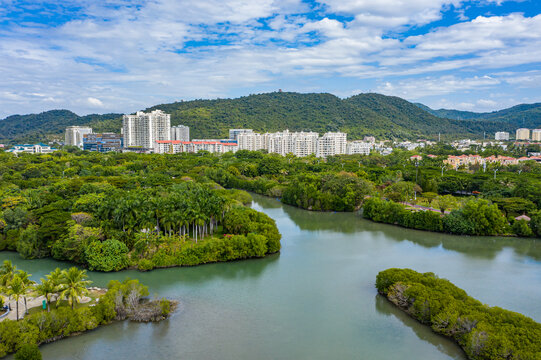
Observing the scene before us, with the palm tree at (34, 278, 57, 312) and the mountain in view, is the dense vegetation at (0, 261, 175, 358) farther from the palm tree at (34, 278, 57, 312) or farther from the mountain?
the mountain

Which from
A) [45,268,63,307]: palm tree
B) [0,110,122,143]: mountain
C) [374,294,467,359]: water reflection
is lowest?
[374,294,467,359]: water reflection

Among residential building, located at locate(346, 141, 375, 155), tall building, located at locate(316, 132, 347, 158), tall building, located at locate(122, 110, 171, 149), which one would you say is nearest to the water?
tall building, located at locate(316, 132, 347, 158)

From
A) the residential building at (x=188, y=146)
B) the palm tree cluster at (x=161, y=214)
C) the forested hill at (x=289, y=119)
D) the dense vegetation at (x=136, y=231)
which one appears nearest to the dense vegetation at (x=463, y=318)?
the dense vegetation at (x=136, y=231)

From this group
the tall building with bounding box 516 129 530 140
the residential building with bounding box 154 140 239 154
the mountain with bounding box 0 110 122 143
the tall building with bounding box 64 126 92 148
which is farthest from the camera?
the mountain with bounding box 0 110 122 143

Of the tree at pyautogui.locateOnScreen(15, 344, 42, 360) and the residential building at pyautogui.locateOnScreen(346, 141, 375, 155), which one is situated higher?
the residential building at pyautogui.locateOnScreen(346, 141, 375, 155)

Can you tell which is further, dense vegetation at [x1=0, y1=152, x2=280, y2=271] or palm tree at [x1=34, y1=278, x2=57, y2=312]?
dense vegetation at [x1=0, y1=152, x2=280, y2=271]

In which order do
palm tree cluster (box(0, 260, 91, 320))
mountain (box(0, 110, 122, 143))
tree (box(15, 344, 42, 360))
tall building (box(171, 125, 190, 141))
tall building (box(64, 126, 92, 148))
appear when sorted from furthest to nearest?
mountain (box(0, 110, 122, 143))
tall building (box(64, 126, 92, 148))
tall building (box(171, 125, 190, 141))
palm tree cluster (box(0, 260, 91, 320))
tree (box(15, 344, 42, 360))

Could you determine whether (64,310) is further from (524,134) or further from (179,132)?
(524,134)

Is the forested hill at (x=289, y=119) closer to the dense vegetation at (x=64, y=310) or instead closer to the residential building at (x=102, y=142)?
the residential building at (x=102, y=142)
